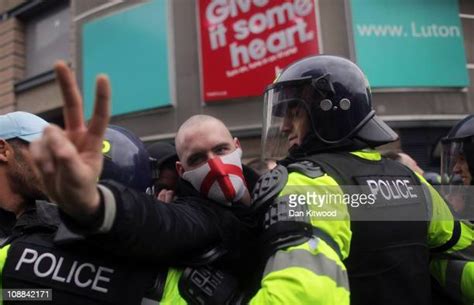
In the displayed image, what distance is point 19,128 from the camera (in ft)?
4.71

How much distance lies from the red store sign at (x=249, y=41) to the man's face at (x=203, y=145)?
571 centimetres

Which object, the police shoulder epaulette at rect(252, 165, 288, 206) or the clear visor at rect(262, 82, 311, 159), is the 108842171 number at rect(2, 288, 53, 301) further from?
the clear visor at rect(262, 82, 311, 159)

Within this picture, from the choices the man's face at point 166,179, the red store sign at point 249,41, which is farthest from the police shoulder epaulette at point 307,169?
the red store sign at point 249,41

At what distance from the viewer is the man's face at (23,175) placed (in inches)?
55.4

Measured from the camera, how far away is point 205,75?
7.67 metres

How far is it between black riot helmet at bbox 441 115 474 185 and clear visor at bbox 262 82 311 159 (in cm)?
79

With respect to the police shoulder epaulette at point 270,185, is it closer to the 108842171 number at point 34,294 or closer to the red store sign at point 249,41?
the 108842171 number at point 34,294

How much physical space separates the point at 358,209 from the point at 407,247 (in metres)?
0.21

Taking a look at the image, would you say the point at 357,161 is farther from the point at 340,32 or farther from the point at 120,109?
the point at 120,109

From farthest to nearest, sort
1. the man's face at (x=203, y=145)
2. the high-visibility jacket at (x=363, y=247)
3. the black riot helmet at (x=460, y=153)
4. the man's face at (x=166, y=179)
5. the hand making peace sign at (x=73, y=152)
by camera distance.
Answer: the man's face at (x=166, y=179)
the black riot helmet at (x=460, y=153)
the man's face at (x=203, y=145)
the high-visibility jacket at (x=363, y=247)
the hand making peace sign at (x=73, y=152)

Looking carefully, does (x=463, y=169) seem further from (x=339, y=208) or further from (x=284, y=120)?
(x=339, y=208)

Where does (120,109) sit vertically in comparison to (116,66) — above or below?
below

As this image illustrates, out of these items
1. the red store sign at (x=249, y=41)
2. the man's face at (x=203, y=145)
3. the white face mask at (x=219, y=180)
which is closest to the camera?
the white face mask at (x=219, y=180)

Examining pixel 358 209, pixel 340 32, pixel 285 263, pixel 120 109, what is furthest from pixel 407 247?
pixel 120 109
